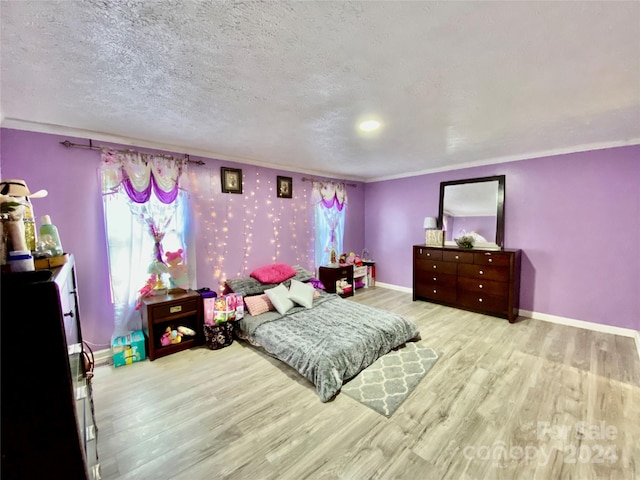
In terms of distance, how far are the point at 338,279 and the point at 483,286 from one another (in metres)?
2.23

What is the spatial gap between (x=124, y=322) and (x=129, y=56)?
8.62ft

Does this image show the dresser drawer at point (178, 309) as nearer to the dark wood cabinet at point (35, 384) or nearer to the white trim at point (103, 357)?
the white trim at point (103, 357)

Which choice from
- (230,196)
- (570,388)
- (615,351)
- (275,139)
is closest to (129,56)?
(275,139)

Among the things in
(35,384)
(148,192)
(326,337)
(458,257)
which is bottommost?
(326,337)

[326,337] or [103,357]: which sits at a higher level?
[326,337]

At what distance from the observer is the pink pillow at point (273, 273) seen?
3789 mm

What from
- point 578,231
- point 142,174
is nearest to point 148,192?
point 142,174

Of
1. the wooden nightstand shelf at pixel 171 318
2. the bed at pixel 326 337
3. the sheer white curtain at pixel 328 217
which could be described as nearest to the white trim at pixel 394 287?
the sheer white curtain at pixel 328 217

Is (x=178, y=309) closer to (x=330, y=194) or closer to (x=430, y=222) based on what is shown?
(x=330, y=194)

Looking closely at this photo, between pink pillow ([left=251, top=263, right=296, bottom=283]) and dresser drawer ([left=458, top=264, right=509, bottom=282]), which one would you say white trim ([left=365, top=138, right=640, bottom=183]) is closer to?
dresser drawer ([left=458, top=264, right=509, bottom=282])

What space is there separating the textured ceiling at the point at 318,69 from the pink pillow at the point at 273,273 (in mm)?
1824

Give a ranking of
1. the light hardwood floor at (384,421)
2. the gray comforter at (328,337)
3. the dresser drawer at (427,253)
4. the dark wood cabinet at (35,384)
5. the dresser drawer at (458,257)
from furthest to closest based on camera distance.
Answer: the dresser drawer at (427,253)
the dresser drawer at (458,257)
the gray comforter at (328,337)
the light hardwood floor at (384,421)
the dark wood cabinet at (35,384)

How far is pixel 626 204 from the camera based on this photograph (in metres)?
3.15

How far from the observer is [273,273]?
152 inches
